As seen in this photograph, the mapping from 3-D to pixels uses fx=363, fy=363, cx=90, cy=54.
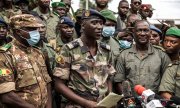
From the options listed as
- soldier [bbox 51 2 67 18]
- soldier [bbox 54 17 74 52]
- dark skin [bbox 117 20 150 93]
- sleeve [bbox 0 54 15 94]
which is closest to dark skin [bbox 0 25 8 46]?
soldier [bbox 54 17 74 52]

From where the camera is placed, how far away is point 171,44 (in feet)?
17.8

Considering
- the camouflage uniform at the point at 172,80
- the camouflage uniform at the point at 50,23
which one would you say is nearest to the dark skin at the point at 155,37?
the camouflage uniform at the point at 172,80

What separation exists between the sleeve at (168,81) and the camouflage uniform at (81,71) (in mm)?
795

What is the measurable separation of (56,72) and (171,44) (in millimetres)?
1817

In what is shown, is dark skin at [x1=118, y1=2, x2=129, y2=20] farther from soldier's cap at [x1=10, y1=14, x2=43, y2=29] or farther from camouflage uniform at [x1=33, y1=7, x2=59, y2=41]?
soldier's cap at [x1=10, y1=14, x2=43, y2=29]

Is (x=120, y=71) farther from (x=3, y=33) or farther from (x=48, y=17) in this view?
(x=48, y=17)

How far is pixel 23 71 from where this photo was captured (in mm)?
4488

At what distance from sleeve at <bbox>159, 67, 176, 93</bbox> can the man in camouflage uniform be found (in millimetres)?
1608

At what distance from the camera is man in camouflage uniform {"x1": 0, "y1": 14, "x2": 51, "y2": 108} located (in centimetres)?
428

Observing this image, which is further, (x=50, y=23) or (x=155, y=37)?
(x=50, y=23)

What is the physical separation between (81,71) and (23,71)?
2.59ft

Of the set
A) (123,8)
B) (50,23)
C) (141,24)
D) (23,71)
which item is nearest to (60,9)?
(50,23)

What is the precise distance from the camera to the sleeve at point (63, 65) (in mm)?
4809

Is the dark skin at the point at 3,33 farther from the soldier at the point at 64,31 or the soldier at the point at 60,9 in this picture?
the soldier at the point at 60,9
